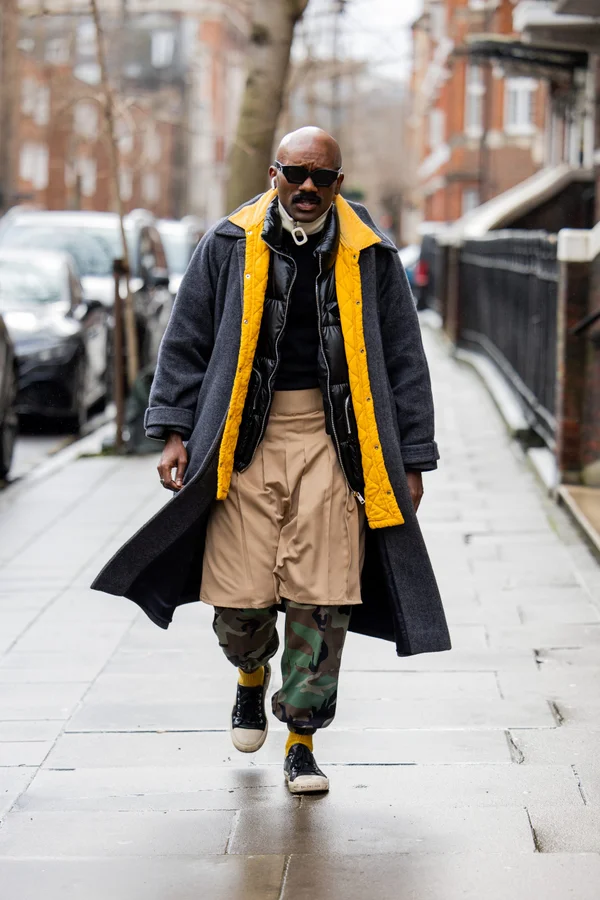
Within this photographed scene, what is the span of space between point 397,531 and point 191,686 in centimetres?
144

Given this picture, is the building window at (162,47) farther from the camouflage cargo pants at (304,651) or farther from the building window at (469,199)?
the camouflage cargo pants at (304,651)

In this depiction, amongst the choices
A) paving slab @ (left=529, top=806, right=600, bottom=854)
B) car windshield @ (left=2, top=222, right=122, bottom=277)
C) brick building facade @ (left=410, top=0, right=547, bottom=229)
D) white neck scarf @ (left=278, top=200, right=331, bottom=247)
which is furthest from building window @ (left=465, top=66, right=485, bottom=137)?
paving slab @ (left=529, top=806, right=600, bottom=854)

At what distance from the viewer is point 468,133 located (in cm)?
4912

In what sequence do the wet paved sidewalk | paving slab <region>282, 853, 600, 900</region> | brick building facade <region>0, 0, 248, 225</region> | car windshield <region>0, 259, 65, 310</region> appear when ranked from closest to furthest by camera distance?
paving slab <region>282, 853, 600, 900</region> < the wet paved sidewalk < car windshield <region>0, 259, 65, 310</region> < brick building facade <region>0, 0, 248, 225</region>

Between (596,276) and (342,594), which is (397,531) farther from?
(596,276)

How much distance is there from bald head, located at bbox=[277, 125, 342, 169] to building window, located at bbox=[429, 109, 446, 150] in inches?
1968

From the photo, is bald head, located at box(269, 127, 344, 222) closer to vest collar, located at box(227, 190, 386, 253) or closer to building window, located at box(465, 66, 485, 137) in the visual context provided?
vest collar, located at box(227, 190, 386, 253)

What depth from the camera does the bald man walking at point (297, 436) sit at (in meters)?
4.39

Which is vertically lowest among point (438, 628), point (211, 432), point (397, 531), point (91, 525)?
point (91, 525)

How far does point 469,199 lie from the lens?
163 feet

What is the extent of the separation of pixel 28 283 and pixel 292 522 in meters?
10.8

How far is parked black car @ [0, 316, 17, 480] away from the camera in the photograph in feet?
36.0

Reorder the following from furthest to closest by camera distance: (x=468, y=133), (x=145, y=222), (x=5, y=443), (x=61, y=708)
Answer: (x=468, y=133), (x=145, y=222), (x=5, y=443), (x=61, y=708)

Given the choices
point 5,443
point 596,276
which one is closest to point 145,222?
point 5,443
